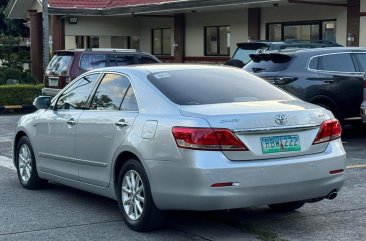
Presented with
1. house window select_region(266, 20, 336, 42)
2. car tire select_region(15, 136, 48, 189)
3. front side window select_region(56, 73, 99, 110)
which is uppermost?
house window select_region(266, 20, 336, 42)

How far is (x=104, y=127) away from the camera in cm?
689

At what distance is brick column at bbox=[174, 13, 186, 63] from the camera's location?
27297 mm

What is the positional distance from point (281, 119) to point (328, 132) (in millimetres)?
586

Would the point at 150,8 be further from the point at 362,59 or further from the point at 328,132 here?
the point at 328,132

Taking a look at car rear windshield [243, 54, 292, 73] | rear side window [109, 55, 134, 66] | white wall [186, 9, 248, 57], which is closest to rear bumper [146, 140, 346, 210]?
car rear windshield [243, 54, 292, 73]

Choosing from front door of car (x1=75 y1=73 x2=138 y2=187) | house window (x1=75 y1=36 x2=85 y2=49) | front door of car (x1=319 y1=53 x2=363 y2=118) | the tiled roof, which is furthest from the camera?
house window (x1=75 y1=36 x2=85 y2=49)

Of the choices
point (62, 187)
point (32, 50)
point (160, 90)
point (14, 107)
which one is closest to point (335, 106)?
point (62, 187)

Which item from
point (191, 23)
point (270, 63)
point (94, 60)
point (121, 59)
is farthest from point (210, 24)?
point (270, 63)

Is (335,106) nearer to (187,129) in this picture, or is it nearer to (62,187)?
(62,187)

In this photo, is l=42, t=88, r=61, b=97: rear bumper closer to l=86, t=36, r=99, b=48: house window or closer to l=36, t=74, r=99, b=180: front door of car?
l=36, t=74, r=99, b=180: front door of car

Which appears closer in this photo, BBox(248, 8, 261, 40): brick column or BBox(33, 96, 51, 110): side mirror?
BBox(33, 96, 51, 110): side mirror

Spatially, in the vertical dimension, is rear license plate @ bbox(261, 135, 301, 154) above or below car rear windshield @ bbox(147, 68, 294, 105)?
below

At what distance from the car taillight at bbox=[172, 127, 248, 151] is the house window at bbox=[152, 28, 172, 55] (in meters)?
23.0

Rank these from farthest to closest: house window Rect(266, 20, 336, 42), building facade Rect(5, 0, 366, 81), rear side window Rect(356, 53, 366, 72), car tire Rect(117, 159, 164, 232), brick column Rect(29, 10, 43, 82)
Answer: brick column Rect(29, 10, 43, 82), house window Rect(266, 20, 336, 42), building facade Rect(5, 0, 366, 81), rear side window Rect(356, 53, 366, 72), car tire Rect(117, 159, 164, 232)
